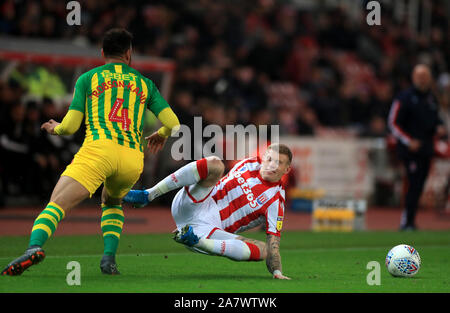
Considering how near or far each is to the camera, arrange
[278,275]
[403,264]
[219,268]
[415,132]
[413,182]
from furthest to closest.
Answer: [415,132]
[413,182]
[219,268]
[403,264]
[278,275]

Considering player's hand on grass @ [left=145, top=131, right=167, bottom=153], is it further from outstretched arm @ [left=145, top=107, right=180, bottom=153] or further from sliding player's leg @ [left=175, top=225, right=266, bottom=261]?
sliding player's leg @ [left=175, top=225, right=266, bottom=261]

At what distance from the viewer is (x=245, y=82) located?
1917 centimetres

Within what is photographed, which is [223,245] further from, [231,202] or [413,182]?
[413,182]

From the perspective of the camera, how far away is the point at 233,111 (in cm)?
1709

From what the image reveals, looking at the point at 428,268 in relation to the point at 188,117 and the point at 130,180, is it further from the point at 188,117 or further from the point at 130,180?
the point at 188,117

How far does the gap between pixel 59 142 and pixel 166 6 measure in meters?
5.99

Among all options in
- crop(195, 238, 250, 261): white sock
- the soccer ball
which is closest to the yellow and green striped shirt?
crop(195, 238, 250, 261): white sock

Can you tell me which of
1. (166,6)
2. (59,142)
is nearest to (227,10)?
(166,6)

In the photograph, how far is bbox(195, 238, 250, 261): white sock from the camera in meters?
6.68

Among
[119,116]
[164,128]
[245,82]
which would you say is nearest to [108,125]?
[119,116]

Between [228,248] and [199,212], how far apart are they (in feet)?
1.86

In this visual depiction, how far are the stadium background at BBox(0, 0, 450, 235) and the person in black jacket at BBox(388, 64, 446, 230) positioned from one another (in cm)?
134

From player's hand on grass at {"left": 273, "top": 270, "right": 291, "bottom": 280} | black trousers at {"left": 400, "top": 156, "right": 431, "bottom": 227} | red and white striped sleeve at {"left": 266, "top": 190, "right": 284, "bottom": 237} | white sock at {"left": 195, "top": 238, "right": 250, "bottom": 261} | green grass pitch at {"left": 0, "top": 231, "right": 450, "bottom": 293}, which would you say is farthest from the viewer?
black trousers at {"left": 400, "top": 156, "right": 431, "bottom": 227}

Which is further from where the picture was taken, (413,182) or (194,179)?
(413,182)
